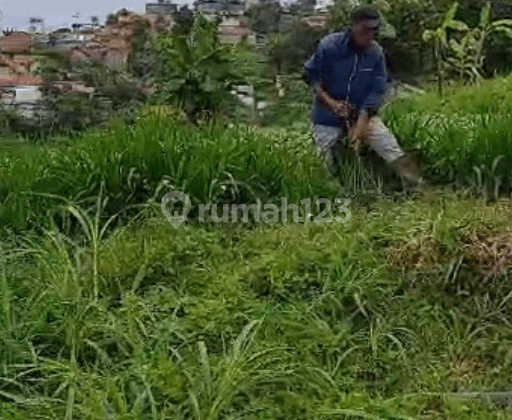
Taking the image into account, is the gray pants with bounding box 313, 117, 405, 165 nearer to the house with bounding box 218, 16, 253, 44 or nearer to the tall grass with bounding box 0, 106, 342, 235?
the tall grass with bounding box 0, 106, 342, 235

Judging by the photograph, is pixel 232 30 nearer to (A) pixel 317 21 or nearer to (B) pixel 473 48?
(A) pixel 317 21

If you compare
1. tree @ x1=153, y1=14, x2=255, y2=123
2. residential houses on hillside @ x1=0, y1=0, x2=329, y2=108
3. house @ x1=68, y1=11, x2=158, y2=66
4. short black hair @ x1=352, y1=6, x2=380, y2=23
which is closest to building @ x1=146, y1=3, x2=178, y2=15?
residential houses on hillside @ x1=0, y1=0, x2=329, y2=108

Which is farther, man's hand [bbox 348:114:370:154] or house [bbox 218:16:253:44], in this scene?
house [bbox 218:16:253:44]

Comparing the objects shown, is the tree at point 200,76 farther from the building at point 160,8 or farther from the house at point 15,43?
the building at point 160,8

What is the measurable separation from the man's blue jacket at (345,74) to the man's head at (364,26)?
73 millimetres

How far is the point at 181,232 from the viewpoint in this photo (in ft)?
13.8

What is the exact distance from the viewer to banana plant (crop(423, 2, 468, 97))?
28.3 feet

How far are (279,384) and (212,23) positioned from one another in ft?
12.6

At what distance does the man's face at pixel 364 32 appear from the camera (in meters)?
5.40

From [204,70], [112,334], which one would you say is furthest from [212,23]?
[112,334]

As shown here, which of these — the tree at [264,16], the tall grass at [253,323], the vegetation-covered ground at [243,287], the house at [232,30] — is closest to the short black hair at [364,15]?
the vegetation-covered ground at [243,287]

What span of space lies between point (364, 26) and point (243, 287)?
2.24 meters

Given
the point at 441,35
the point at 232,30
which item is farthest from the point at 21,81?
the point at 441,35

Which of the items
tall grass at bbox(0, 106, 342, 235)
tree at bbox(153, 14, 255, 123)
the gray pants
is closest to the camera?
tall grass at bbox(0, 106, 342, 235)
